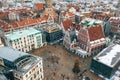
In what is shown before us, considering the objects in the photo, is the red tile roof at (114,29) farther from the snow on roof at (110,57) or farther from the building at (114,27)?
the snow on roof at (110,57)

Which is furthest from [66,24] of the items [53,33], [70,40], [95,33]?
[95,33]

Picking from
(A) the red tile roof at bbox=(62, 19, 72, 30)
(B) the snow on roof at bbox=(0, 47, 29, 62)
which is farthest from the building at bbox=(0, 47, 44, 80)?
(A) the red tile roof at bbox=(62, 19, 72, 30)

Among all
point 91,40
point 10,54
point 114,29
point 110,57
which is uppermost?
point 10,54

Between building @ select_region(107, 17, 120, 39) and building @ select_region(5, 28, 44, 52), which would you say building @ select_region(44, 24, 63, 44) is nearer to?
building @ select_region(5, 28, 44, 52)

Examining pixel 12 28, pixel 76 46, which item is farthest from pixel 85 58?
pixel 12 28

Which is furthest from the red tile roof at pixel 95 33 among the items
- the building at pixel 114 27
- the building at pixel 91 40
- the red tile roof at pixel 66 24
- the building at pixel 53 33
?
the building at pixel 53 33

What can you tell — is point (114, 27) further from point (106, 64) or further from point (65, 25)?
point (106, 64)
